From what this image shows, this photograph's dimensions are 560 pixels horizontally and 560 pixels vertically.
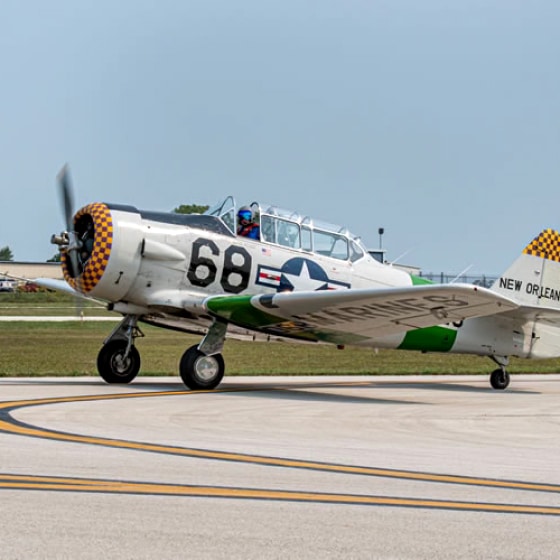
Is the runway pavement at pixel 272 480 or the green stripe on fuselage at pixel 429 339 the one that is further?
the green stripe on fuselage at pixel 429 339

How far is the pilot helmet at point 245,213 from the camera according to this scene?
15.1 meters

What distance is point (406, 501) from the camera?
5.77 metres

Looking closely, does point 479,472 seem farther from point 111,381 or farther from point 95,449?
point 111,381

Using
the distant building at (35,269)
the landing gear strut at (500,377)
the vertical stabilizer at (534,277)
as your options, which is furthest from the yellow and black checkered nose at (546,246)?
the distant building at (35,269)

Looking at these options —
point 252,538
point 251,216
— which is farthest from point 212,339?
point 252,538

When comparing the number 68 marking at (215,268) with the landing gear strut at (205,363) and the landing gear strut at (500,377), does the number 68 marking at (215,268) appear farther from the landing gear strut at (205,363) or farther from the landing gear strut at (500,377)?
the landing gear strut at (500,377)

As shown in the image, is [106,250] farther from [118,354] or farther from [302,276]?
[302,276]

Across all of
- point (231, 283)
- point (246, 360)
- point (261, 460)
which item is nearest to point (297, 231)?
point (231, 283)

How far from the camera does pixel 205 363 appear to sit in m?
14.3

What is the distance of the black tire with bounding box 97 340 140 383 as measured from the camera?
15531mm

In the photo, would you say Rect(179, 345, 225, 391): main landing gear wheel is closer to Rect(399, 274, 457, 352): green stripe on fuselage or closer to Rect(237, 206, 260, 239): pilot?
Rect(237, 206, 260, 239): pilot

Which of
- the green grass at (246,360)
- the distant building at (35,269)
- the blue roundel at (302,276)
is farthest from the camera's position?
the distant building at (35,269)

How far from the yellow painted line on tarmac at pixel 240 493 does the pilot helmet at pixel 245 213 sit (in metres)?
9.19

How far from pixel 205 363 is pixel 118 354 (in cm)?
195
